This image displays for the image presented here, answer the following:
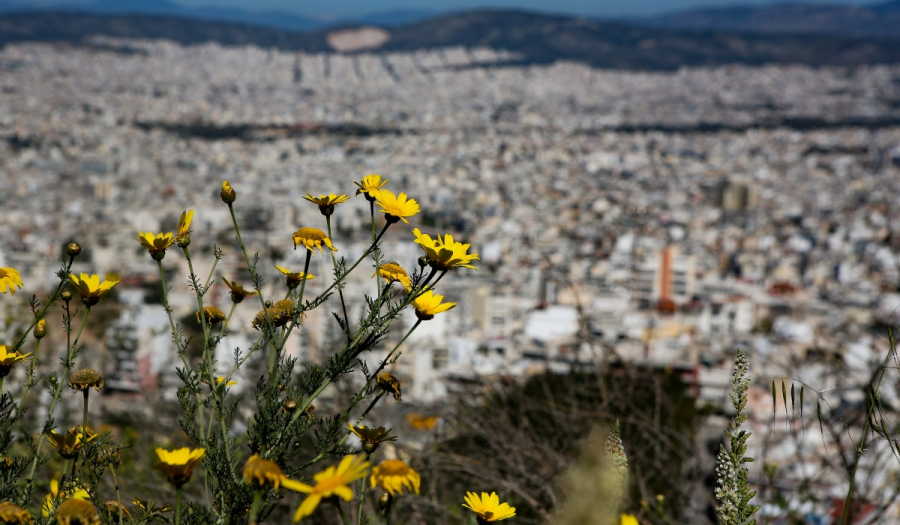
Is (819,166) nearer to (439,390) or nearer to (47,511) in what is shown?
(439,390)

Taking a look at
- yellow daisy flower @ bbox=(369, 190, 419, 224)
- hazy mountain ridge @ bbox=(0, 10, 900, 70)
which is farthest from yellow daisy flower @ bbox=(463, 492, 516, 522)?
hazy mountain ridge @ bbox=(0, 10, 900, 70)

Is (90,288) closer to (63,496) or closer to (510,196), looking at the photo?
(63,496)

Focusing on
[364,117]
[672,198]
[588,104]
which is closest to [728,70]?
[588,104]

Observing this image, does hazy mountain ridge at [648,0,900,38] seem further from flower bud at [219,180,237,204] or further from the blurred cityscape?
flower bud at [219,180,237,204]

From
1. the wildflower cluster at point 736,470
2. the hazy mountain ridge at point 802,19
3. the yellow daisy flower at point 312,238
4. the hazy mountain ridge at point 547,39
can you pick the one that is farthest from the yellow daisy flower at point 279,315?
the hazy mountain ridge at point 802,19

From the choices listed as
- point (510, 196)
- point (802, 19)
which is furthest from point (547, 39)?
point (802, 19)

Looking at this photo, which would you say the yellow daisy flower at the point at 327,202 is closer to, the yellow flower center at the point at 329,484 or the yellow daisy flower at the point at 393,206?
the yellow daisy flower at the point at 393,206
